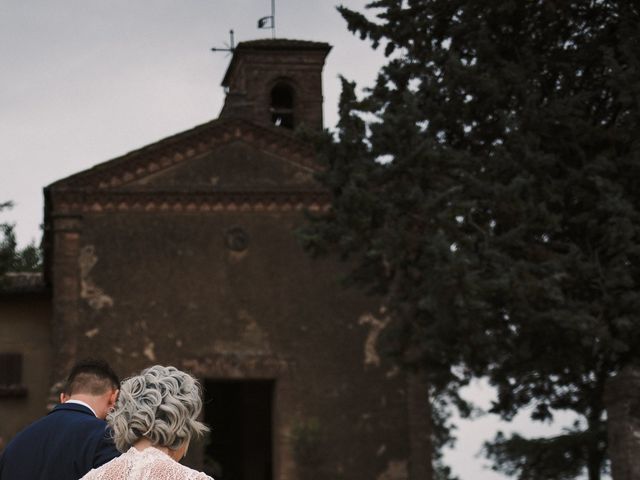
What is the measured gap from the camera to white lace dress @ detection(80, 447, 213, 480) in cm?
360

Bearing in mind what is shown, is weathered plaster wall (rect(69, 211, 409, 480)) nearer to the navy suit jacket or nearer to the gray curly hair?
the navy suit jacket

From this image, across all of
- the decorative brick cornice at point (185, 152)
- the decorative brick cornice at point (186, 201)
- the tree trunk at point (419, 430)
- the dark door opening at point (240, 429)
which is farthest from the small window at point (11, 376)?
the tree trunk at point (419, 430)

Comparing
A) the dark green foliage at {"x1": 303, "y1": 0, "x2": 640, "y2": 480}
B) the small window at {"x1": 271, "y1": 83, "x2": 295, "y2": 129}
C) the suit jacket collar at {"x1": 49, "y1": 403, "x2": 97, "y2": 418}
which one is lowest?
the suit jacket collar at {"x1": 49, "y1": 403, "x2": 97, "y2": 418}

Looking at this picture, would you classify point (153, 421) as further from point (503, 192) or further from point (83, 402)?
point (503, 192)

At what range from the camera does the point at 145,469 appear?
144 inches

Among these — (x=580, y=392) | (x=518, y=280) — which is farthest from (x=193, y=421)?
(x=580, y=392)

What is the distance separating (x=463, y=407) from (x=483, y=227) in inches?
139

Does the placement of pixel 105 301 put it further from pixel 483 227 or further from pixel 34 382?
pixel 483 227

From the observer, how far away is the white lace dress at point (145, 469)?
11.8 feet

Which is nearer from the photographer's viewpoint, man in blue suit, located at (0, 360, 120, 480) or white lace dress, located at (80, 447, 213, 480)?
white lace dress, located at (80, 447, 213, 480)

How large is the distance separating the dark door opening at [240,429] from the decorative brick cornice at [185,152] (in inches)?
209

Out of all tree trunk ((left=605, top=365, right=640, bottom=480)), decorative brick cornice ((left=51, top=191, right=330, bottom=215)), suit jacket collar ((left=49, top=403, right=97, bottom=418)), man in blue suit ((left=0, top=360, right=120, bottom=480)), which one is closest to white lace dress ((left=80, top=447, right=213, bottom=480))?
man in blue suit ((left=0, top=360, right=120, bottom=480))

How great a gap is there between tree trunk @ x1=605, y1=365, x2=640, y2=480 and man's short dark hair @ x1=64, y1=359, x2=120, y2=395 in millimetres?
9213

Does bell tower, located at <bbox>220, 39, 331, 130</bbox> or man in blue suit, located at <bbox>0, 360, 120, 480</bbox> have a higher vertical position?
bell tower, located at <bbox>220, 39, 331, 130</bbox>
